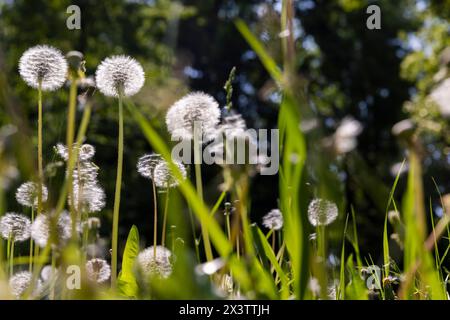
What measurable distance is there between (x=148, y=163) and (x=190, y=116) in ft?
0.43

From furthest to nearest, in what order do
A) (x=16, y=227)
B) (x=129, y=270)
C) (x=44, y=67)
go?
(x=44, y=67), (x=16, y=227), (x=129, y=270)

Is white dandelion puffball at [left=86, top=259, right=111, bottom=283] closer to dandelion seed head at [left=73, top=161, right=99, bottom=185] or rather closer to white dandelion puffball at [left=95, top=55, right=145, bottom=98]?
dandelion seed head at [left=73, top=161, right=99, bottom=185]

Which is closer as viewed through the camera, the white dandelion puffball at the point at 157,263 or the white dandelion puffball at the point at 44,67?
the white dandelion puffball at the point at 157,263

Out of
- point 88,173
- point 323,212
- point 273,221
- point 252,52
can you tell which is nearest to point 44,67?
point 88,173

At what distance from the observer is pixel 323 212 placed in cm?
77

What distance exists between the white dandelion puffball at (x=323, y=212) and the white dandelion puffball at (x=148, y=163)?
1.10 ft

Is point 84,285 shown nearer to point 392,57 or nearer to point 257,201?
point 257,201

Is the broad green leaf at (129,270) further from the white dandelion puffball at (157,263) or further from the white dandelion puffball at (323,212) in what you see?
the white dandelion puffball at (323,212)

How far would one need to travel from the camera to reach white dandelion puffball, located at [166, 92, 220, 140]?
134 centimetres

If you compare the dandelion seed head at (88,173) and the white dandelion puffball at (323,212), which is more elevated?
the dandelion seed head at (88,173)

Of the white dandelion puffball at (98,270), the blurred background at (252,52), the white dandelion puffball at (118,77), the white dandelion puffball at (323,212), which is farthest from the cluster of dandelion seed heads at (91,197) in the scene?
the blurred background at (252,52)

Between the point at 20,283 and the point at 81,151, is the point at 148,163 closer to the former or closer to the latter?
the point at 81,151

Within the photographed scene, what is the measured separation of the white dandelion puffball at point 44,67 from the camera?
146 cm
